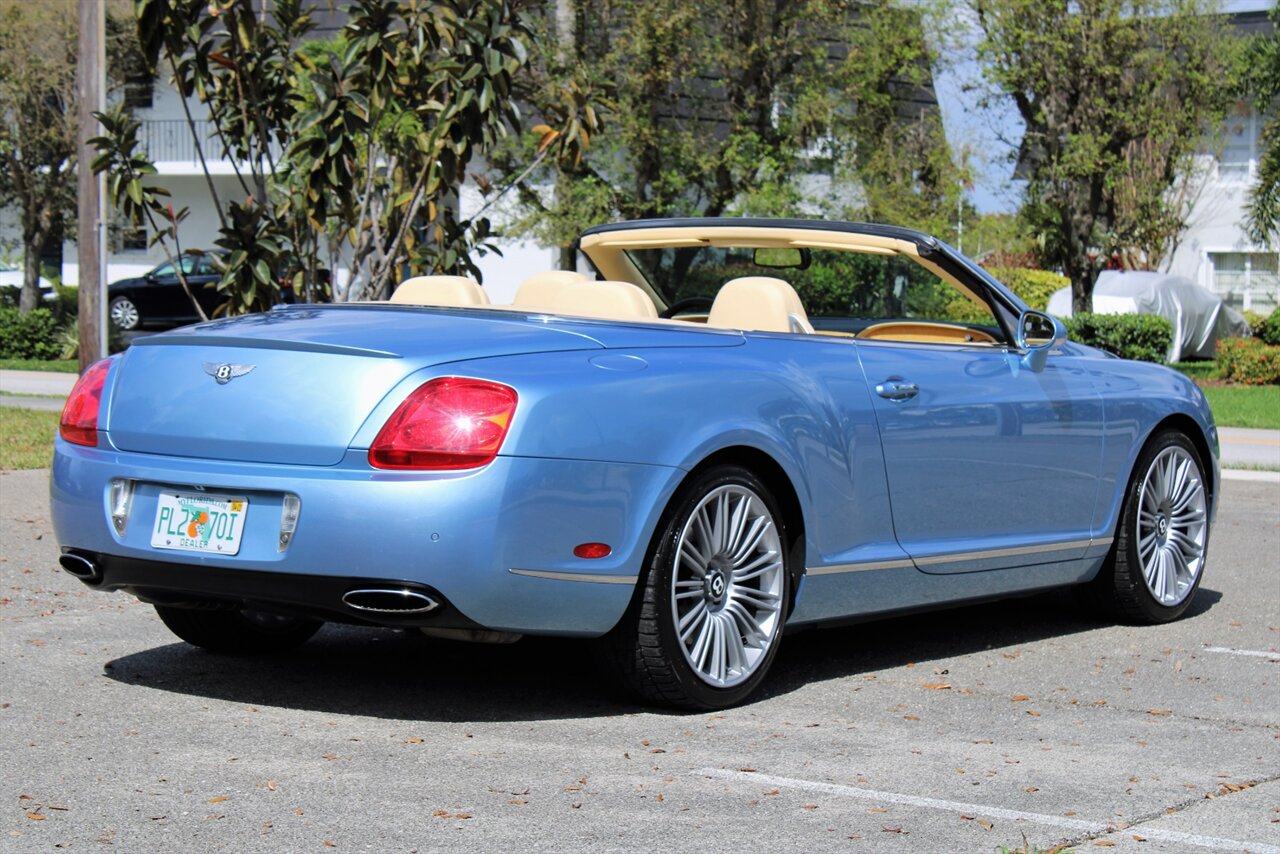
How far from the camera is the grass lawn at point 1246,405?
61.0 feet

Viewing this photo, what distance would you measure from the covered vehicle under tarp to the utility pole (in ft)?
52.8

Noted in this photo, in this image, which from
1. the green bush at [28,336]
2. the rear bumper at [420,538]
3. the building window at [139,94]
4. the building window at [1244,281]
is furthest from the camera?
the building window at [139,94]

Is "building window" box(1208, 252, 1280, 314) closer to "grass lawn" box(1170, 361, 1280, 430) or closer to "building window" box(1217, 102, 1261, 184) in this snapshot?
"building window" box(1217, 102, 1261, 184)

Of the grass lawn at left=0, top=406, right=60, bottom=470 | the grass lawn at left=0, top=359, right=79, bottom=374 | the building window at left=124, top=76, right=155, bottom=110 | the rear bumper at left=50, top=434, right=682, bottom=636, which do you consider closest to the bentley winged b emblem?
the rear bumper at left=50, top=434, right=682, bottom=636

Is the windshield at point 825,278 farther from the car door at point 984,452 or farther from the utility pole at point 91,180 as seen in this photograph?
the utility pole at point 91,180

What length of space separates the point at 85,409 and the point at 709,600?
197 centimetres

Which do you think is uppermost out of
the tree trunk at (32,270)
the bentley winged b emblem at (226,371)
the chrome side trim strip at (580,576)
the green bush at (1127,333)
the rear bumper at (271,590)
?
the bentley winged b emblem at (226,371)

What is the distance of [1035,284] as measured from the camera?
2986cm

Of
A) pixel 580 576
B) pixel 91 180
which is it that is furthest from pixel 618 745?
pixel 91 180

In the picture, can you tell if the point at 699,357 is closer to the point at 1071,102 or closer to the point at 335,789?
the point at 335,789

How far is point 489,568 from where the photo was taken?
4.98 meters

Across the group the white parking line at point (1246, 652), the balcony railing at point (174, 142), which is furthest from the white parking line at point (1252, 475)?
the balcony railing at point (174, 142)

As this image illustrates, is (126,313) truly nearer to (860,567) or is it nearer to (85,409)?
(85,409)

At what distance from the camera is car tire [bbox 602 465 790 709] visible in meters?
5.38
